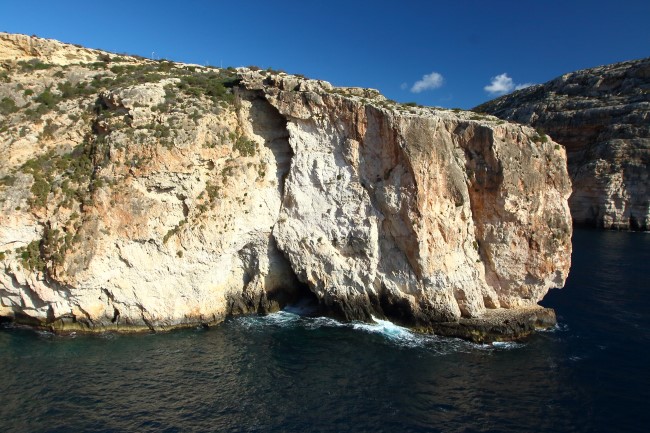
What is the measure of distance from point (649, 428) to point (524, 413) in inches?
199

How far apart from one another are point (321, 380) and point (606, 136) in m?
85.8

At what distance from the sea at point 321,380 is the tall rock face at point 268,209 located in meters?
2.24

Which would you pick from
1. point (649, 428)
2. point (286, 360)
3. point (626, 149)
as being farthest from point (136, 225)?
point (626, 149)

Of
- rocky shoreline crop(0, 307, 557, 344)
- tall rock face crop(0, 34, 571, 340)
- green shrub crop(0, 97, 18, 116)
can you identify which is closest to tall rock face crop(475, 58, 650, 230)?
tall rock face crop(0, 34, 571, 340)

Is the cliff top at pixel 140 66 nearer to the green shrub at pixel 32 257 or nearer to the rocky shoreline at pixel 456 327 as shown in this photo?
the rocky shoreline at pixel 456 327

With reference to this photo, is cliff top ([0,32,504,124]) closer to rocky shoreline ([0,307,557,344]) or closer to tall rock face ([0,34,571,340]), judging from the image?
tall rock face ([0,34,571,340])

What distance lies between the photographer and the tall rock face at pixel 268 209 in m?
26.8

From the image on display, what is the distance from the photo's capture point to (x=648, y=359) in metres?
24.7

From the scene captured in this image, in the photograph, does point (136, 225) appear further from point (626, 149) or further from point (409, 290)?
point (626, 149)

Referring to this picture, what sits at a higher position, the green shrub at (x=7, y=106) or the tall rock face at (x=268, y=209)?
the green shrub at (x=7, y=106)

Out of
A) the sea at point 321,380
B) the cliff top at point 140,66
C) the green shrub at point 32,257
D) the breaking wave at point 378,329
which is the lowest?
the sea at point 321,380

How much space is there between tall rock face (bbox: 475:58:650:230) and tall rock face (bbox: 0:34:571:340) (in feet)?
206

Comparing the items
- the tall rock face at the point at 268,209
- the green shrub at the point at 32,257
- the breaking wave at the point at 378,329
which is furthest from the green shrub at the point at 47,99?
the breaking wave at the point at 378,329

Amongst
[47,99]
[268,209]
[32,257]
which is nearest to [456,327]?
[268,209]
